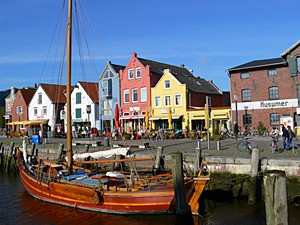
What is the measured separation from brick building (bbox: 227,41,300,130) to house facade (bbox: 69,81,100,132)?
22.8 meters

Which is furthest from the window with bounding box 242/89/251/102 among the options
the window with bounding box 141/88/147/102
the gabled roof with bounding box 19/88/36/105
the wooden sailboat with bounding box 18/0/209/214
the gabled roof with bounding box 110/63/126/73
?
the gabled roof with bounding box 19/88/36/105

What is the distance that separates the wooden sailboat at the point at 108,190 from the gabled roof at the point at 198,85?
30037 mm

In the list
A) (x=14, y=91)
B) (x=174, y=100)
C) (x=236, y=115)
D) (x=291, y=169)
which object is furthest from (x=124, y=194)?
(x=14, y=91)

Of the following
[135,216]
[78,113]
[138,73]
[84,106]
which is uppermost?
[138,73]

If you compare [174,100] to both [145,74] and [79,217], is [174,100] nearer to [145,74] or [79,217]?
[145,74]

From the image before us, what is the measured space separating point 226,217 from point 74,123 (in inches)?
1826

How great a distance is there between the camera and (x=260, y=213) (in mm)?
12664

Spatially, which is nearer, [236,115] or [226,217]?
[226,217]

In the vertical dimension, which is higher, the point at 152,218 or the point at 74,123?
the point at 74,123

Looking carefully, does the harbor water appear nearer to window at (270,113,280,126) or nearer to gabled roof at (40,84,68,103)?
window at (270,113,280,126)

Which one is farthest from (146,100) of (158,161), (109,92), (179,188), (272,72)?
(179,188)

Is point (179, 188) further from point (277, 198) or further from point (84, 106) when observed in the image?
point (84, 106)

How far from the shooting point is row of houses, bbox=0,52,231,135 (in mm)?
43344

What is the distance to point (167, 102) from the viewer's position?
4516 cm
